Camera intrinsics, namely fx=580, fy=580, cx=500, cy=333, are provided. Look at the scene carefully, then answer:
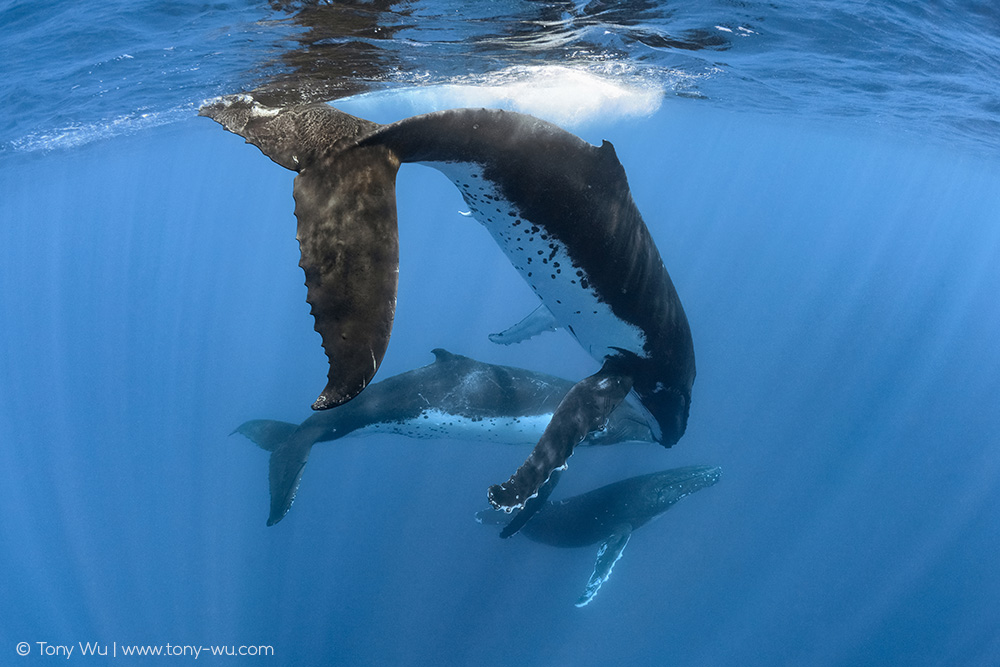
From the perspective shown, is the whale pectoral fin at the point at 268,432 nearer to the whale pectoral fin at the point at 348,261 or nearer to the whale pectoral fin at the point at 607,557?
the whale pectoral fin at the point at 607,557

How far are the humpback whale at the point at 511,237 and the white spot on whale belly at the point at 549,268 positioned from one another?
0.02 meters

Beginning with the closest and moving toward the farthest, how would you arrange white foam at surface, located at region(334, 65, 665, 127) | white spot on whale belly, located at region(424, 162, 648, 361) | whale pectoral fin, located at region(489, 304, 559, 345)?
1. white spot on whale belly, located at region(424, 162, 648, 361)
2. whale pectoral fin, located at region(489, 304, 559, 345)
3. white foam at surface, located at region(334, 65, 665, 127)

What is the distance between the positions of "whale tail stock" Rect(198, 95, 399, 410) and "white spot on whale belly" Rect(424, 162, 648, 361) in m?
0.85

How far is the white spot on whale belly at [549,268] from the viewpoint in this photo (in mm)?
4254

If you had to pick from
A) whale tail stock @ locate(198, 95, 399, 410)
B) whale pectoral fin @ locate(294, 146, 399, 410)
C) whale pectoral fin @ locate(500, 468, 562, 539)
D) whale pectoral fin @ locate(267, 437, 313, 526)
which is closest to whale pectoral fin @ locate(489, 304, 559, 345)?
whale pectoral fin @ locate(500, 468, 562, 539)

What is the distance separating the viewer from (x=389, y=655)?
408 inches

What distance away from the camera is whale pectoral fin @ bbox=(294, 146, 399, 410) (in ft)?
8.11

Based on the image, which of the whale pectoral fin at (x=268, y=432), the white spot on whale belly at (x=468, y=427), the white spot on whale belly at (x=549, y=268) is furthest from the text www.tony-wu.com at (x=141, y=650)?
the white spot on whale belly at (x=549, y=268)

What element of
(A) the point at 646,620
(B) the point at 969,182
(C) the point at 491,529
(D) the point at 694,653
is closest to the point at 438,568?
(C) the point at 491,529

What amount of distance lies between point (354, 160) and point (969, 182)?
177 ft

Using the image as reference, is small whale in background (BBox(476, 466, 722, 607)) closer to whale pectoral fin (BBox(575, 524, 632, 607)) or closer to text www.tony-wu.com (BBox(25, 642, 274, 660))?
whale pectoral fin (BBox(575, 524, 632, 607))

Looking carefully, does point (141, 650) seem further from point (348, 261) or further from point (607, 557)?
point (348, 261)

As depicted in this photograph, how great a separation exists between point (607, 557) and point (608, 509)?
114 cm

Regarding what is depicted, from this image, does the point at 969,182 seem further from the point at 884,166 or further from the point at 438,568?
the point at 438,568
